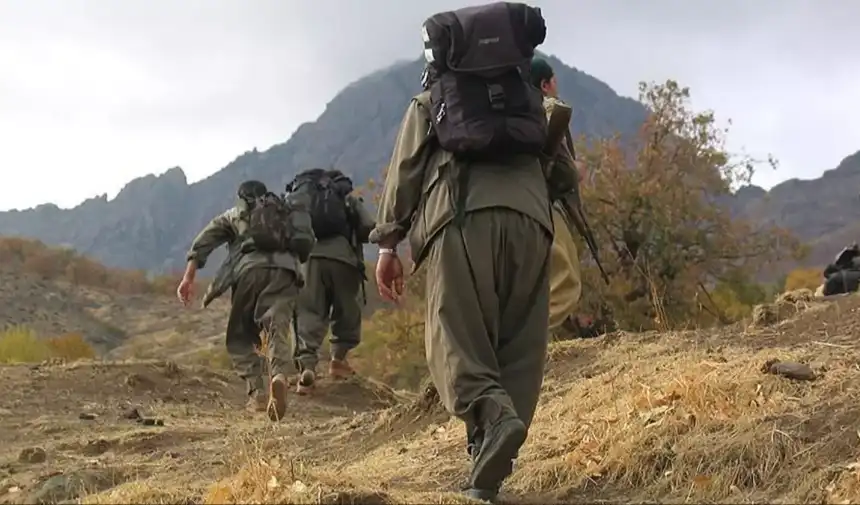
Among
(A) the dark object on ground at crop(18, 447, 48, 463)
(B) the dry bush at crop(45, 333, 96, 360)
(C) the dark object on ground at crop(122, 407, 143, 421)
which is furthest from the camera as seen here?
(B) the dry bush at crop(45, 333, 96, 360)

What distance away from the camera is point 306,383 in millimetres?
10633

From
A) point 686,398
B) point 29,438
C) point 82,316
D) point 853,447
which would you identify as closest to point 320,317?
point 29,438

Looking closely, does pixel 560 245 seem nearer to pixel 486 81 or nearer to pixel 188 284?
pixel 486 81

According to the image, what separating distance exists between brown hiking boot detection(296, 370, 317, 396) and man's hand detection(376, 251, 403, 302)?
6.09 m

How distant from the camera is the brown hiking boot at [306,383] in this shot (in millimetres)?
10547

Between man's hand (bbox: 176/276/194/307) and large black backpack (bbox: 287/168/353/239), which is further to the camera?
large black backpack (bbox: 287/168/353/239)

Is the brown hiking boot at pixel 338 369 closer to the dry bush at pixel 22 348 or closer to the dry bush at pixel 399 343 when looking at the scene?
the dry bush at pixel 399 343

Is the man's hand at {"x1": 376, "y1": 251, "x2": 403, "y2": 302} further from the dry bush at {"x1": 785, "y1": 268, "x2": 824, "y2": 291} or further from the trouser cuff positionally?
the dry bush at {"x1": 785, "y1": 268, "x2": 824, "y2": 291}

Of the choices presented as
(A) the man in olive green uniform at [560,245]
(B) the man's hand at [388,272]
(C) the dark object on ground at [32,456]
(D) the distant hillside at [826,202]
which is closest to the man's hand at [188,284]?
(C) the dark object on ground at [32,456]

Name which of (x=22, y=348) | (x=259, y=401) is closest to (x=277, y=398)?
(x=259, y=401)

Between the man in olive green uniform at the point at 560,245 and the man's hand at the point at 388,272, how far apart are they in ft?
2.28

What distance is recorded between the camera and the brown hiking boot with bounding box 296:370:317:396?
10547mm

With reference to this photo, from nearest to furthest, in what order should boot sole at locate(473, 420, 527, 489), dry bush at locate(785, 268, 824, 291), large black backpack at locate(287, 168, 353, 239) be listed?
1. boot sole at locate(473, 420, 527, 489)
2. large black backpack at locate(287, 168, 353, 239)
3. dry bush at locate(785, 268, 824, 291)

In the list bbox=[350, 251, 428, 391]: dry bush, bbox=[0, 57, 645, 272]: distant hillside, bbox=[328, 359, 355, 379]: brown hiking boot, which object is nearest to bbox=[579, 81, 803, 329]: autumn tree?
bbox=[350, 251, 428, 391]: dry bush
